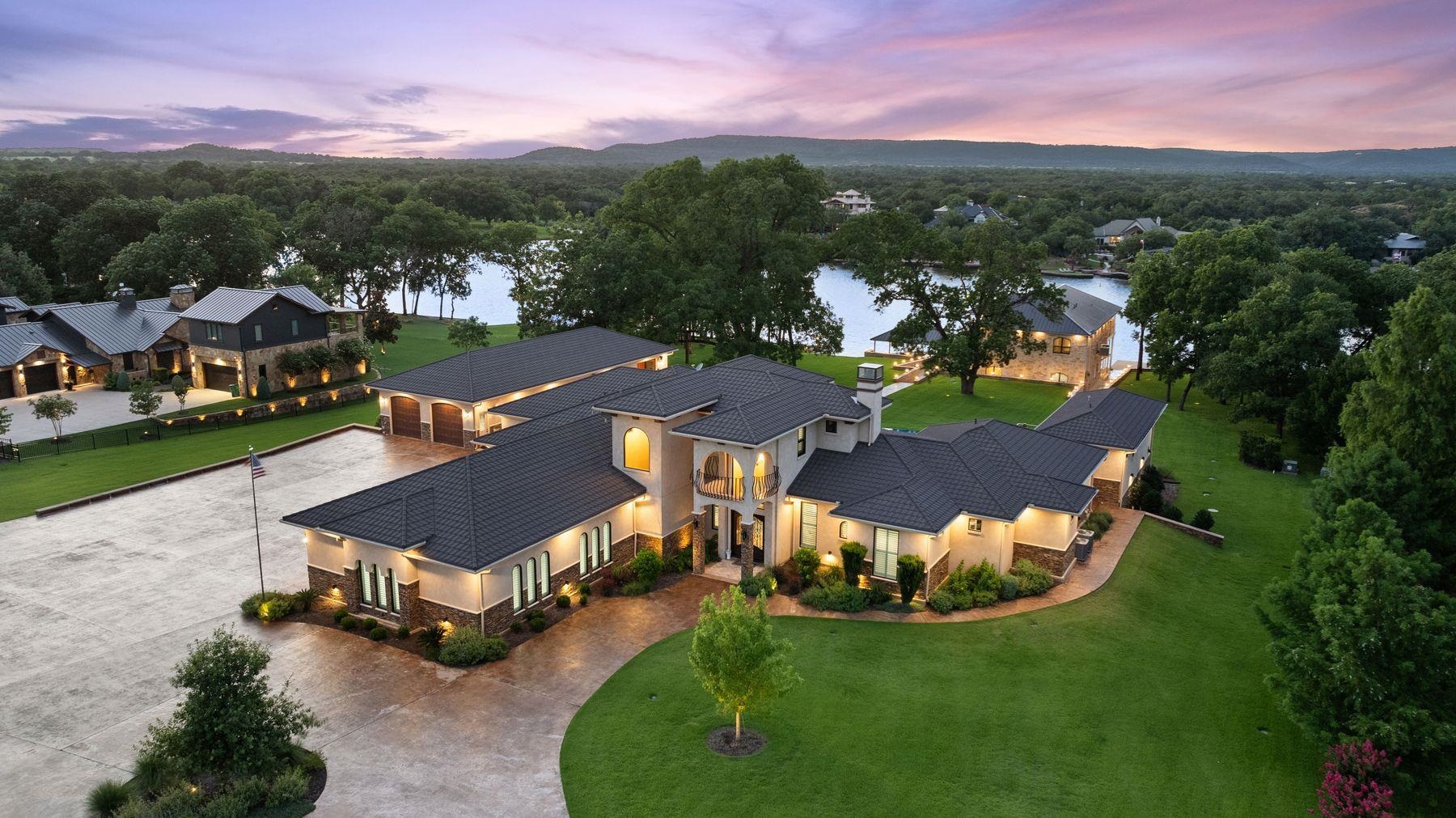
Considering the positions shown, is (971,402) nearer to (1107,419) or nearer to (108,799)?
(1107,419)

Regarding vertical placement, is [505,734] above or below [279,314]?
below

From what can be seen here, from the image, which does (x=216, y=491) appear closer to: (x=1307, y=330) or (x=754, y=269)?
(x=754, y=269)

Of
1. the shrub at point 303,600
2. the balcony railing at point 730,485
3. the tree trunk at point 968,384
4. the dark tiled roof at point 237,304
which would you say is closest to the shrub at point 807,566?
the balcony railing at point 730,485

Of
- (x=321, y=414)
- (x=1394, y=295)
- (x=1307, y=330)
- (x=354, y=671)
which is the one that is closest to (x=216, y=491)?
(x=321, y=414)

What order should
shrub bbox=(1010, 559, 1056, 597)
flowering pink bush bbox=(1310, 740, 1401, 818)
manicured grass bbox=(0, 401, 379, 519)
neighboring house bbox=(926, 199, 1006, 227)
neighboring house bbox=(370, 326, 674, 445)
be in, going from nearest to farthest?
flowering pink bush bbox=(1310, 740, 1401, 818), shrub bbox=(1010, 559, 1056, 597), manicured grass bbox=(0, 401, 379, 519), neighboring house bbox=(370, 326, 674, 445), neighboring house bbox=(926, 199, 1006, 227)

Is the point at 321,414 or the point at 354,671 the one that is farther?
the point at 321,414

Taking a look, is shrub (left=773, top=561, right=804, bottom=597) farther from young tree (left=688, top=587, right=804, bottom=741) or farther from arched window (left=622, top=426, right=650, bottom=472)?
young tree (left=688, top=587, right=804, bottom=741)

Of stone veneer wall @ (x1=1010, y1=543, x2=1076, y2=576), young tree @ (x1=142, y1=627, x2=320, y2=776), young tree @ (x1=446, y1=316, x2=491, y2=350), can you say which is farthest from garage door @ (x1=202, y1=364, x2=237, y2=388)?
stone veneer wall @ (x1=1010, y1=543, x2=1076, y2=576)

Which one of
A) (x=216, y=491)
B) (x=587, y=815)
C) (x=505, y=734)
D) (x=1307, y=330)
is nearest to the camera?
(x=587, y=815)

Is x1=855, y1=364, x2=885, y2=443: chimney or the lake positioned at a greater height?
x1=855, y1=364, x2=885, y2=443: chimney
